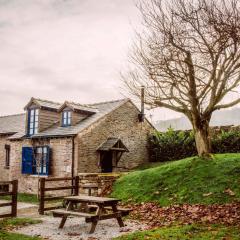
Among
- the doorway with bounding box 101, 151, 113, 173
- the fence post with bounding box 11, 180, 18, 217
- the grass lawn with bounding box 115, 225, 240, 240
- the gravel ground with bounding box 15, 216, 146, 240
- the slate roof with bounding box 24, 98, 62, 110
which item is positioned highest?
the slate roof with bounding box 24, 98, 62, 110

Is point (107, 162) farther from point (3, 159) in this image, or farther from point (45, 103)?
point (3, 159)

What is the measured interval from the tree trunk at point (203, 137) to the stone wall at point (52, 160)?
8.84 m

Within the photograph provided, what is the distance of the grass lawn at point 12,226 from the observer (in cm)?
913

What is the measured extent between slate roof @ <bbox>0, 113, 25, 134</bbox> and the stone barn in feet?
7.04

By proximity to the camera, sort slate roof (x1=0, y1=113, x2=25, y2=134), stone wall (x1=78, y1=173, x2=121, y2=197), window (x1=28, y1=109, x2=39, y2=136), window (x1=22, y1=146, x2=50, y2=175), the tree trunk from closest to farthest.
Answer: the tree trunk
stone wall (x1=78, y1=173, x2=121, y2=197)
window (x1=22, y1=146, x2=50, y2=175)
window (x1=28, y1=109, x2=39, y2=136)
slate roof (x1=0, y1=113, x2=25, y2=134)

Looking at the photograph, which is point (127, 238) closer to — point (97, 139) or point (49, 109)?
point (97, 139)

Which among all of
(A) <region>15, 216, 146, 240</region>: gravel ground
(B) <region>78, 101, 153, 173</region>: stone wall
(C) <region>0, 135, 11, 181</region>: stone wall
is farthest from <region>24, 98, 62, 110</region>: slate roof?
(A) <region>15, 216, 146, 240</region>: gravel ground

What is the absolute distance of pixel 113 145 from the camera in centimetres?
2361

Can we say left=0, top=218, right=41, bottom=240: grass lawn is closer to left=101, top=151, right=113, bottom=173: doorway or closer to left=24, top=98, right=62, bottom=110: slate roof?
left=101, top=151, right=113, bottom=173: doorway

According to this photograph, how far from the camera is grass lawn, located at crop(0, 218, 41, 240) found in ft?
30.0

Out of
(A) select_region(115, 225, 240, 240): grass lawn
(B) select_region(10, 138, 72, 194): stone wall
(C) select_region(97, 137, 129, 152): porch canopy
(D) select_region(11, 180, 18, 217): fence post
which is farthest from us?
(C) select_region(97, 137, 129, 152): porch canopy

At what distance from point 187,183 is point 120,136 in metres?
10.9

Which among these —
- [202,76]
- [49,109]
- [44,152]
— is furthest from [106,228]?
[49,109]

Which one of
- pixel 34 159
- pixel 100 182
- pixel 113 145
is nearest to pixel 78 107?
pixel 113 145
